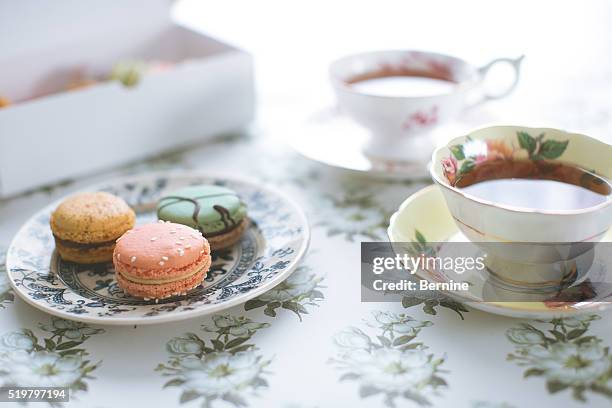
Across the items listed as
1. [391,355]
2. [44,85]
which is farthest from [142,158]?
[391,355]

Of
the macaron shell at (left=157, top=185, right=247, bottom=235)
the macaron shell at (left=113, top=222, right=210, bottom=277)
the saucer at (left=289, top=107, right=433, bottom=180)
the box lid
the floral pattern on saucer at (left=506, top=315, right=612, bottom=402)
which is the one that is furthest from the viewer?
the box lid

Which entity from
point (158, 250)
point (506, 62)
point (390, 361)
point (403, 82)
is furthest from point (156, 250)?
point (506, 62)

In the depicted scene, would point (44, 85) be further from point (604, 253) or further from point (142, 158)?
point (604, 253)

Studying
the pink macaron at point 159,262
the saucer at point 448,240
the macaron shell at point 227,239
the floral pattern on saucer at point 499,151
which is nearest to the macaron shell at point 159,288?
the pink macaron at point 159,262

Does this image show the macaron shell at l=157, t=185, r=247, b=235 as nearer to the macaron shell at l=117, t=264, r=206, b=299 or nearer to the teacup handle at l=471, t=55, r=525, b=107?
the macaron shell at l=117, t=264, r=206, b=299

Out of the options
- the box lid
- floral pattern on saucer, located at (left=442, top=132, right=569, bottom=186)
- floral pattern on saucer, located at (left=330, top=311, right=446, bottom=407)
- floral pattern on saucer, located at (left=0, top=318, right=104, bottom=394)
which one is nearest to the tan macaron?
floral pattern on saucer, located at (left=0, top=318, right=104, bottom=394)
